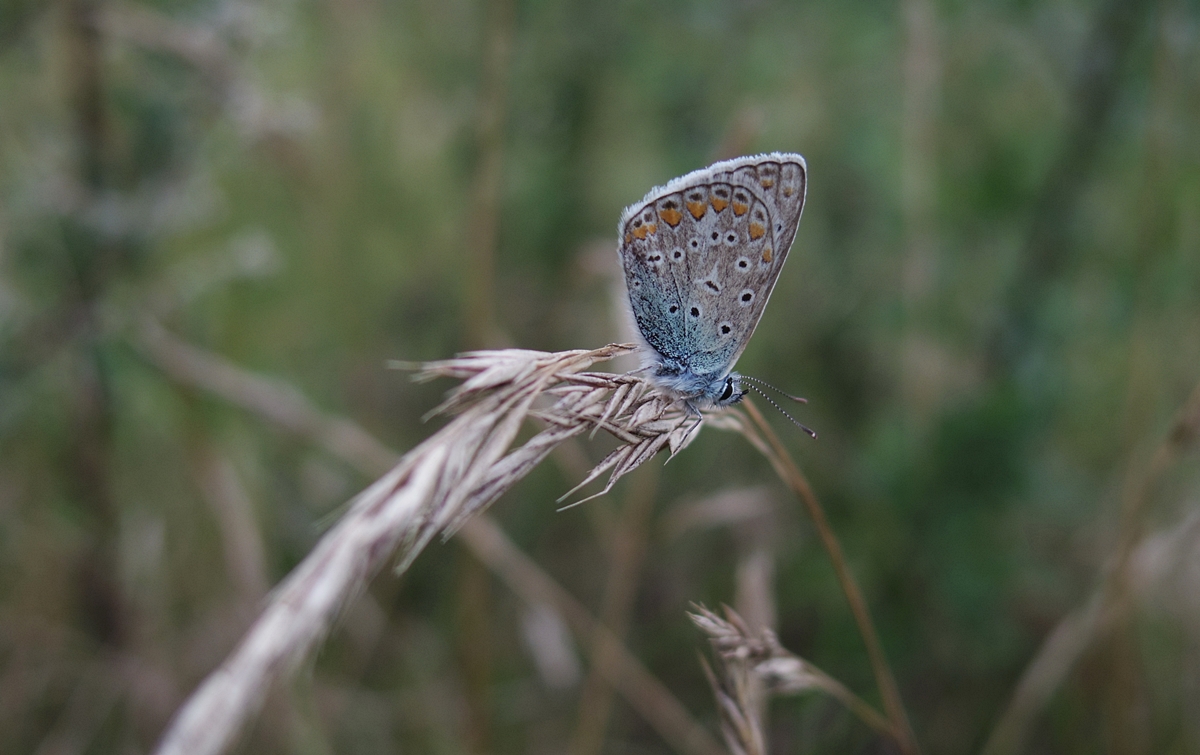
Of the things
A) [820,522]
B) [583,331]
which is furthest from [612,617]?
[583,331]

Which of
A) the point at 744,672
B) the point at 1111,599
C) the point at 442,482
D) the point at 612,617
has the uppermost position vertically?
the point at 442,482

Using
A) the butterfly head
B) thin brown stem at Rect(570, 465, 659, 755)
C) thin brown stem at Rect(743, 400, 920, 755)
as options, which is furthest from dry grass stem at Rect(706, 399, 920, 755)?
thin brown stem at Rect(570, 465, 659, 755)

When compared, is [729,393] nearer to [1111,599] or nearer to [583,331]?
[1111,599]

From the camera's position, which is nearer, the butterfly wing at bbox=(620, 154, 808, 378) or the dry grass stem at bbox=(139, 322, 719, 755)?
the dry grass stem at bbox=(139, 322, 719, 755)

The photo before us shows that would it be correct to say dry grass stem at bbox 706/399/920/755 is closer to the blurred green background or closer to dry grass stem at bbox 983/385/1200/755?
the blurred green background

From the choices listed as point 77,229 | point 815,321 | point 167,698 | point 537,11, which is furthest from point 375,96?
→ point 167,698

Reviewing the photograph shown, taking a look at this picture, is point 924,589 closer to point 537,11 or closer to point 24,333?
point 537,11
